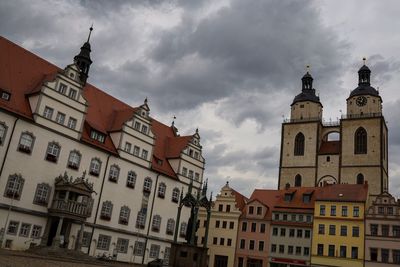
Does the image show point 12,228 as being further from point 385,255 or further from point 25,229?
point 385,255

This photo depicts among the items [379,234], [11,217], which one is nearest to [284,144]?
[379,234]

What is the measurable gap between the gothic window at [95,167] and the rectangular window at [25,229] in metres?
7.77

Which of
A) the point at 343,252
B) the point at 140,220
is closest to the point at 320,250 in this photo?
the point at 343,252

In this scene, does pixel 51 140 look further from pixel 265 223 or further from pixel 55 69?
pixel 265 223

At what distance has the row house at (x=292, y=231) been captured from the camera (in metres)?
53.6

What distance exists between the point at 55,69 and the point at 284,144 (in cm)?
4692

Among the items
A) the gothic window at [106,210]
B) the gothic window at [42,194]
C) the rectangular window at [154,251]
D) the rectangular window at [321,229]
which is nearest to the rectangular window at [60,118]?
the gothic window at [42,194]

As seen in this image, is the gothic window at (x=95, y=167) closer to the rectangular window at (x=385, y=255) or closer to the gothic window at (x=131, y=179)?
the gothic window at (x=131, y=179)

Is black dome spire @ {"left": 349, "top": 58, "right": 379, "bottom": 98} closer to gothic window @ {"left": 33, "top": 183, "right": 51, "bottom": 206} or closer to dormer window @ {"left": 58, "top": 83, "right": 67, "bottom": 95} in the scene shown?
dormer window @ {"left": 58, "top": 83, "right": 67, "bottom": 95}

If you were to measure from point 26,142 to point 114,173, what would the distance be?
33.3 ft

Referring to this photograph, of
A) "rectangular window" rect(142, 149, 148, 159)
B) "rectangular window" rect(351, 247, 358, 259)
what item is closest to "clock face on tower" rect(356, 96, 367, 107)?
"rectangular window" rect(351, 247, 358, 259)

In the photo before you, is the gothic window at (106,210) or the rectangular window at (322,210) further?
the rectangular window at (322,210)

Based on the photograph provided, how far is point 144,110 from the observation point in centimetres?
4819

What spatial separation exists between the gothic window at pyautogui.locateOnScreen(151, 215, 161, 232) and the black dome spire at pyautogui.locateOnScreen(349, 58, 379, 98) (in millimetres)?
45375
